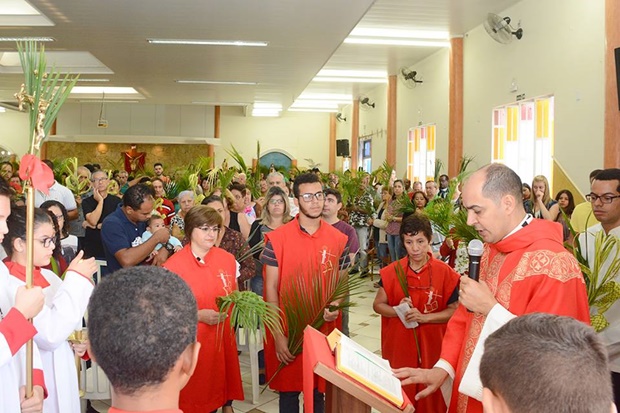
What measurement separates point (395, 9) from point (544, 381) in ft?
35.4

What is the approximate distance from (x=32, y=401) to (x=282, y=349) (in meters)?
1.57

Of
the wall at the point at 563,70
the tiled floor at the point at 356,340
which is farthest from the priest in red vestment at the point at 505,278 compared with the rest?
the wall at the point at 563,70

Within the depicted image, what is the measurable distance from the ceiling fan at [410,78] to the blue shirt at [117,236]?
1240 centimetres

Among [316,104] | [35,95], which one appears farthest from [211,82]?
[35,95]

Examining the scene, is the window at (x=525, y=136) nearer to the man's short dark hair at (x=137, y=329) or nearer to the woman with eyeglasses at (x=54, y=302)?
the woman with eyeglasses at (x=54, y=302)

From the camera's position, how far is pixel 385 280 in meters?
4.30

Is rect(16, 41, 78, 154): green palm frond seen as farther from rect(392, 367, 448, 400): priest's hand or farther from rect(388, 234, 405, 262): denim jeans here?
rect(388, 234, 405, 262): denim jeans

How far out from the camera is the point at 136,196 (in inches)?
182

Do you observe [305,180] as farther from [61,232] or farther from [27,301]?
[27,301]

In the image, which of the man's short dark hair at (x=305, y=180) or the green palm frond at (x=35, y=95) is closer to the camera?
the green palm frond at (x=35, y=95)

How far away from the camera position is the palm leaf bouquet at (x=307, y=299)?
363cm

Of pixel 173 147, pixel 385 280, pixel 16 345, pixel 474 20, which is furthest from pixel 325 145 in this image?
pixel 16 345

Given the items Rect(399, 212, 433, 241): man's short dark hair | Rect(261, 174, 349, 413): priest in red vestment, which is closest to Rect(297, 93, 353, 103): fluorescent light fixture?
Rect(399, 212, 433, 241): man's short dark hair

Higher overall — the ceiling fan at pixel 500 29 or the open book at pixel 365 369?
the ceiling fan at pixel 500 29
